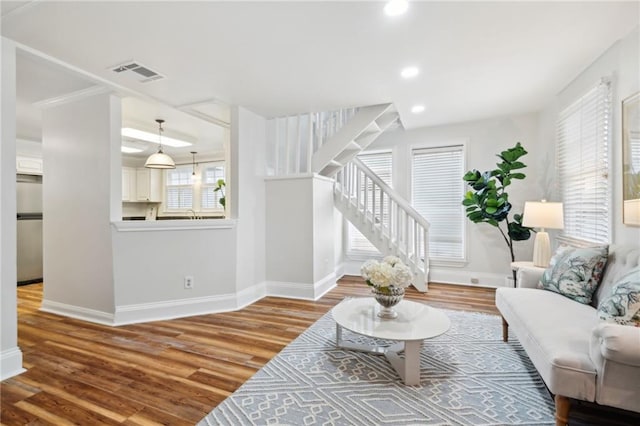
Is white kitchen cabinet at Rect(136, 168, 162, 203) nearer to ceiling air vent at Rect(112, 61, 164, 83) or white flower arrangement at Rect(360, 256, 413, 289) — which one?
ceiling air vent at Rect(112, 61, 164, 83)

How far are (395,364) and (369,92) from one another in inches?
107

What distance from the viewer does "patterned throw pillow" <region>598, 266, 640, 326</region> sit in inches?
58.6

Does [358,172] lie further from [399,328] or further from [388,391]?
[388,391]

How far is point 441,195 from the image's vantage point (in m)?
4.77

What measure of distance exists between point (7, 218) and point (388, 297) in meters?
2.81

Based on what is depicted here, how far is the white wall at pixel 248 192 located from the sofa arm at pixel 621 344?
326cm

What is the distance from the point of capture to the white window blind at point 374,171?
5168mm

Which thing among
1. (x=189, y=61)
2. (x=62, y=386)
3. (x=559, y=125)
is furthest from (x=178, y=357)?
(x=559, y=125)

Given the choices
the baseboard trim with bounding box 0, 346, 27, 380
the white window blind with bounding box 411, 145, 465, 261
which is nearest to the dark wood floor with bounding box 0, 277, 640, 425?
the baseboard trim with bounding box 0, 346, 27, 380

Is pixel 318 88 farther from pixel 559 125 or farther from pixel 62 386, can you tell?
pixel 62 386

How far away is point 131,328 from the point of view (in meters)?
2.95

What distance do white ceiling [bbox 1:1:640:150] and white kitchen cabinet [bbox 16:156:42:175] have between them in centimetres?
222

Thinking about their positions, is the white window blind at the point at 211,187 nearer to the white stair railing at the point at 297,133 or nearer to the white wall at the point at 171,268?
the white stair railing at the point at 297,133

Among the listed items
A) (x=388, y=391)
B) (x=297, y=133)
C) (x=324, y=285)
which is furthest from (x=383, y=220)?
(x=388, y=391)
